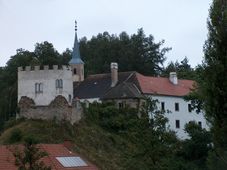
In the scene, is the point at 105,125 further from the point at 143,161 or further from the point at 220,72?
the point at 220,72

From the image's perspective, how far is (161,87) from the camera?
6988cm

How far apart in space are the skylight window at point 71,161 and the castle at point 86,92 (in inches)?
260

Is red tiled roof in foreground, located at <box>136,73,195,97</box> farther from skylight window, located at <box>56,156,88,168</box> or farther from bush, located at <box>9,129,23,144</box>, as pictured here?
bush, located at <box>9,129,23,144</box>

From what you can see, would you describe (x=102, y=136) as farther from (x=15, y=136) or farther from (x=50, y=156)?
(x=50, y=156)

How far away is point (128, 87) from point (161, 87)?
Answer: 6038 mm

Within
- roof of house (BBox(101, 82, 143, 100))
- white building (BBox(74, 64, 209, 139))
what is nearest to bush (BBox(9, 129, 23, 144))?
white building (BBox(74, 64, 209, 139))

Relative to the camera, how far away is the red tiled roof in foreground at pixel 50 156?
4391cm

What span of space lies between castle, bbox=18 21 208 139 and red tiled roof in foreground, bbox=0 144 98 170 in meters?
5.50

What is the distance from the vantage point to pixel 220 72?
24641mm

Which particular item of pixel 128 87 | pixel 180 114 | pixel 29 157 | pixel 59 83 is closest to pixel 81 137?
pixel 59 83

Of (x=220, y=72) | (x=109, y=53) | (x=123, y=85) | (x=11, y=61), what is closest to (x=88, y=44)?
(x=109, y=53)

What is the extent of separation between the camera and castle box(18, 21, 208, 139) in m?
57.1

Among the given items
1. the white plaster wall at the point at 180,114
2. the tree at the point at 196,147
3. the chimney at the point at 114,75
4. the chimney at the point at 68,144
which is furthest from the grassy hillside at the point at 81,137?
the chimney at the point at 114,75

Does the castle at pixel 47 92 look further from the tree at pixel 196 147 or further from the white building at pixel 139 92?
the tree at pixel 196 147
